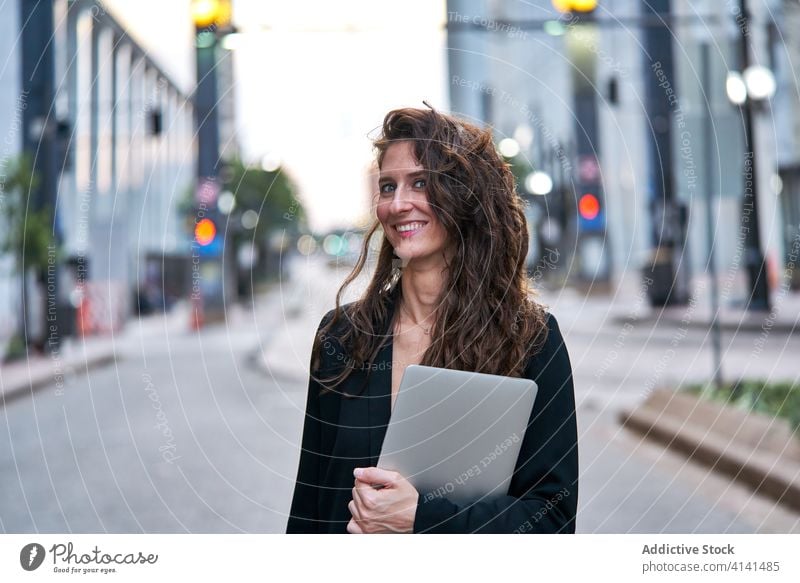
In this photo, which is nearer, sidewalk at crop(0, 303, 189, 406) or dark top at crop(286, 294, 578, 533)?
dark top at crop(286, 294, 578, 533)

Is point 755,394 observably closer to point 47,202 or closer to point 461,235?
point 461,235

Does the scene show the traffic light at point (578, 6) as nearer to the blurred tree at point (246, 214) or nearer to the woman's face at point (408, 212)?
the woman's face at point (408, 212)

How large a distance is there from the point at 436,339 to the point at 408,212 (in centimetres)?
26

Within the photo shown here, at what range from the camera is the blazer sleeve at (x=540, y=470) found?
1.75m

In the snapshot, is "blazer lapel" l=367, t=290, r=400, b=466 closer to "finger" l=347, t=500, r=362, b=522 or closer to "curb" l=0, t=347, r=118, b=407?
"finger" l=347, t=500, r=362, b=522

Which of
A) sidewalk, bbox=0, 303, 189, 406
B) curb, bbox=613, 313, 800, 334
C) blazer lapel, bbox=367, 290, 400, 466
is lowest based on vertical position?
sidewalk, bbox=0, 303, 189, 406

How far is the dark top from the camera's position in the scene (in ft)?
5.76

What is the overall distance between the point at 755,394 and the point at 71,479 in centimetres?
446

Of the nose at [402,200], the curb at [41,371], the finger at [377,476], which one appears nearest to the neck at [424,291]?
the nose at [402,200]

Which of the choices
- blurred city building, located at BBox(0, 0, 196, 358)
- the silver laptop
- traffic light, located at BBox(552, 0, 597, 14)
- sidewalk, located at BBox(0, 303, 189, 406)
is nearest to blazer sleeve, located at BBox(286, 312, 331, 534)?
A: the silver laptop

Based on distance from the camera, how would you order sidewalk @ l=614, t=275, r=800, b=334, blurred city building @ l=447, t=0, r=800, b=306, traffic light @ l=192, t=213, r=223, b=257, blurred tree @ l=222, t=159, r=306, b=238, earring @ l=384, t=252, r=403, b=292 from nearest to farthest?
earring @ l=384, t=252, r=403, b=292 → blurred tree @ l=222, t=159, r=306, b=238 → blurred city building @ l=447, t=0, r=800, b=306 → sidewalk @ l=614, t=275, r=800, b=334 → traffic light @ l=192, t=213, r=223, b=257

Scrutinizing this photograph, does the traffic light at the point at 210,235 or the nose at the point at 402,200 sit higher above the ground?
the traffic light at the point at 210,235

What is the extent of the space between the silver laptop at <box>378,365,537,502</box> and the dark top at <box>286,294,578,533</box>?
0.14 feet
